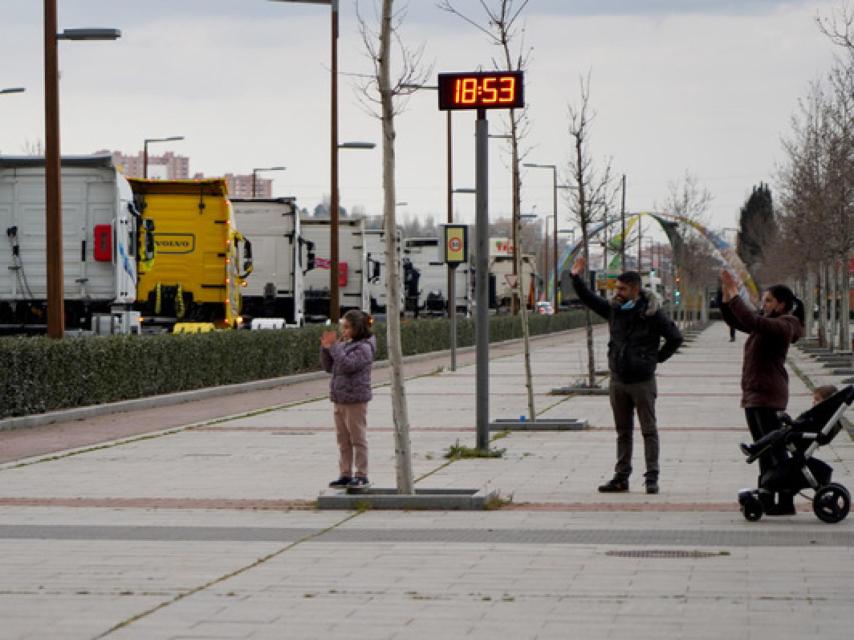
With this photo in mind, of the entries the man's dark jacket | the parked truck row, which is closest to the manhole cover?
the man's dark jacket

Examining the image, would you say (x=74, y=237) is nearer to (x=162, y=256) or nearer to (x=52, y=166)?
(x=52, y=166)

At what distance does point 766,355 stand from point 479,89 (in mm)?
4142

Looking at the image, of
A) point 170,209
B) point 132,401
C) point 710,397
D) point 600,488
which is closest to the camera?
point 600,488

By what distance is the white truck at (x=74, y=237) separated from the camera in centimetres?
2828

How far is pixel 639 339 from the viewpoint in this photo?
13852 mm

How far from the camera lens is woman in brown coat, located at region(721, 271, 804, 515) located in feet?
39.8

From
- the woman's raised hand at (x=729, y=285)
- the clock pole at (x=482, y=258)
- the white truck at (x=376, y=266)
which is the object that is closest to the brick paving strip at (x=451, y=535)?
the woman's raised hand at (x=729, y=285)

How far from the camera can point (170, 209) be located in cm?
3334

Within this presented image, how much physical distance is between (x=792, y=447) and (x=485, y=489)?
288 cm

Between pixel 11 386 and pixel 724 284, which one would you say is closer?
pixel 724 284

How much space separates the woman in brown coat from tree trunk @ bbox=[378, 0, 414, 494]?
7.81 feet

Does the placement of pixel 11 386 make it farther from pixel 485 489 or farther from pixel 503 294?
pixel 503 294

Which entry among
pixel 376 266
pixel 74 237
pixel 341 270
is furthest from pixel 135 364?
pixel 376 266

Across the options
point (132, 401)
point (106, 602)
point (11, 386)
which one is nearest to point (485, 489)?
point (106, 602)
